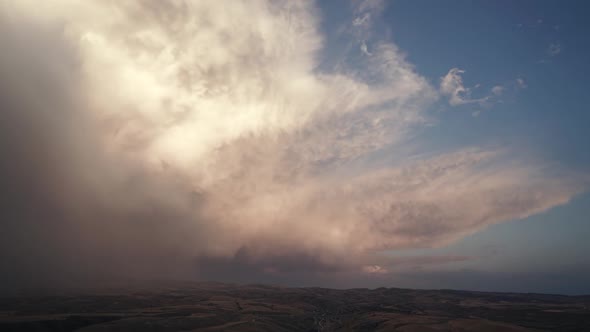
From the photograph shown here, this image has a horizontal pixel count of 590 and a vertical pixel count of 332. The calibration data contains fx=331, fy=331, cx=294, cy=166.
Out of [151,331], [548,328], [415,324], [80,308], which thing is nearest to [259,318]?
[151,331]

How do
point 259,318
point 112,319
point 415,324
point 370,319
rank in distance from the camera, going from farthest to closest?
point 370,319, point 259,318, point 415,324, point 112,319

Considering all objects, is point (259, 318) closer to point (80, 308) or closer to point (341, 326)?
point (341, 326)

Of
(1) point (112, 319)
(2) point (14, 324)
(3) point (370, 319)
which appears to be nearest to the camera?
(2) point (14, 324)

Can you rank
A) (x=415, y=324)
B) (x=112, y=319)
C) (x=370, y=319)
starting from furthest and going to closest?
(x=370, y=319), (x=415, y=324), (x=112, y=319)

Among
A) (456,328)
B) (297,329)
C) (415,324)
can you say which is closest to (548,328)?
(456,328)

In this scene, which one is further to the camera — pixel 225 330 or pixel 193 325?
pixel 193 325

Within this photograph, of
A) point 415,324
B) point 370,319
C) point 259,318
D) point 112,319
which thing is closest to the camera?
point 112,319

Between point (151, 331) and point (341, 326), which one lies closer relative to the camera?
point (151, 331)

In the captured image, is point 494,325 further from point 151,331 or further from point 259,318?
point 151,331

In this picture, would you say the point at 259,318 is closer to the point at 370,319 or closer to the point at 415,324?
the point at 370,319
